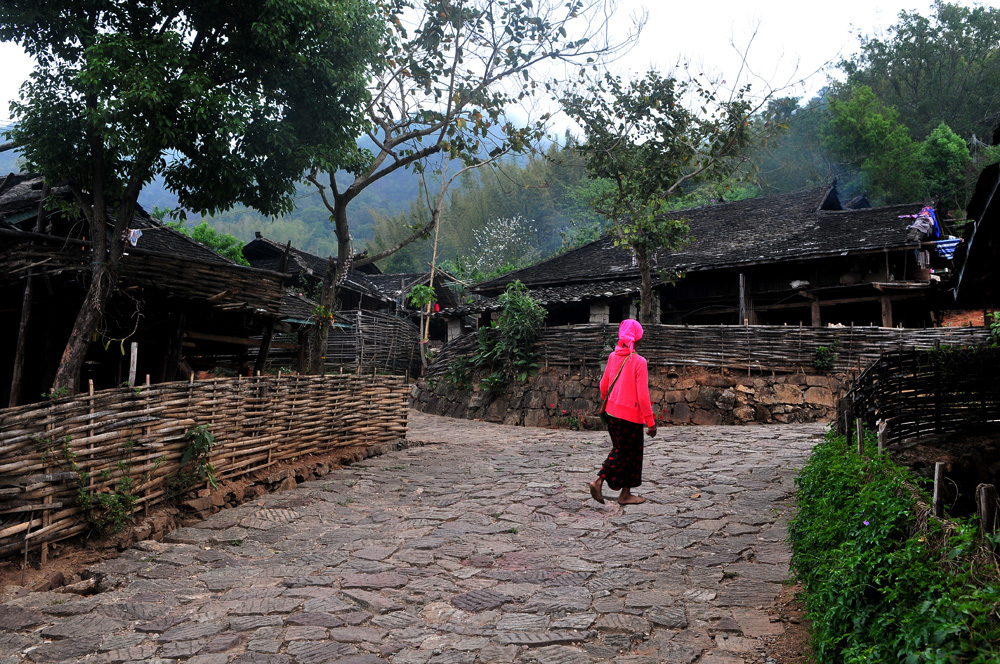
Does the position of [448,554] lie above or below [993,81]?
below

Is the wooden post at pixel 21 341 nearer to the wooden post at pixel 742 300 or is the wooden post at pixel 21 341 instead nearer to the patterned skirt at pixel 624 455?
the patterned skirt at pixel 624 455

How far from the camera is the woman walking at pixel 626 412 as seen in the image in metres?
6.91

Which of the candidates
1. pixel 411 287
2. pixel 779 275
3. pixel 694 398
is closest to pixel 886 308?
pixel 779 275

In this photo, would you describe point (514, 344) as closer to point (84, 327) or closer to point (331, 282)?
point (331, 282)

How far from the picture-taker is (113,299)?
9.94 metres

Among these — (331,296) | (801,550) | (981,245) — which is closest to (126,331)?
(331,296)

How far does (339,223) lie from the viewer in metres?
12.1

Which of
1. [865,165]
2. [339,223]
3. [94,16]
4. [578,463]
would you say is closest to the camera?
[94,16]

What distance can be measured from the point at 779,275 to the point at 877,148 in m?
18.3

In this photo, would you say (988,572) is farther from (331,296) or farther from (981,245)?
(331,296)

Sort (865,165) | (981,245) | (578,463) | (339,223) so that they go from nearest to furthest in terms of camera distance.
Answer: (981,245), (578,463), (339,223), (865,165)

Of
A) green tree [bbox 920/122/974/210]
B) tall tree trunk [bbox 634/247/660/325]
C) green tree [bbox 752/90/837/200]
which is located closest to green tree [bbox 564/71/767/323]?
tall tree trunk [bbox 634/247/660/325]

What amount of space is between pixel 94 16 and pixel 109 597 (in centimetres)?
686

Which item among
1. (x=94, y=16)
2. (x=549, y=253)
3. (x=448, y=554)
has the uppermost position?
(x=549, y=253)
